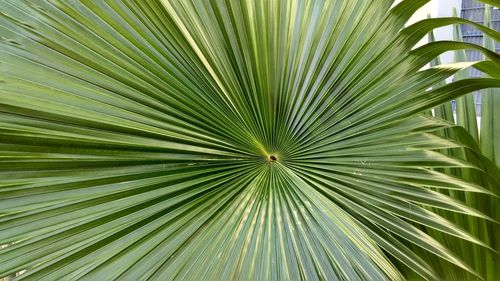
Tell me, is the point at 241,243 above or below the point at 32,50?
below

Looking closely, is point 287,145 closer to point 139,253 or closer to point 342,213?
point 342,213

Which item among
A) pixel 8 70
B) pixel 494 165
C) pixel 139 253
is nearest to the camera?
pixel 8 70

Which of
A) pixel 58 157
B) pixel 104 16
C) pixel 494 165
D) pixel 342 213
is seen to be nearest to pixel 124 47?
pixel 104 16

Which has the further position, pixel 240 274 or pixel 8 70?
pixel 240 274

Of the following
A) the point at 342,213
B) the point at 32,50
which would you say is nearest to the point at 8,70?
the point at 32,50

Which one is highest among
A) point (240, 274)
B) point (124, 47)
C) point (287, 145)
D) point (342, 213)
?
point (124, 47)

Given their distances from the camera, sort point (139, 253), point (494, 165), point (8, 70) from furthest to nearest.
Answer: point (494, 165), point (139, 253), point (8, 70)
